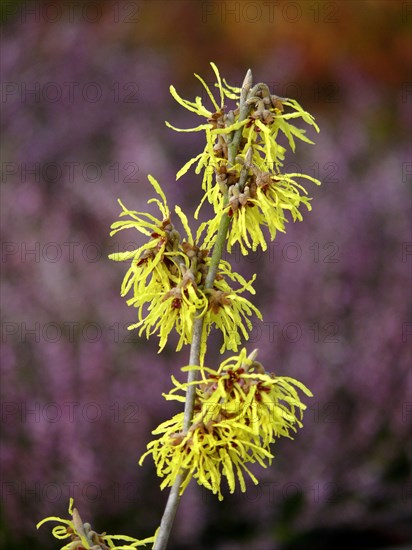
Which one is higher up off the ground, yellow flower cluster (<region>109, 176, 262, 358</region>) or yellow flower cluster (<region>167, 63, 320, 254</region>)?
yellow flower cluster (<region>167, 63, 320, 254</region>)

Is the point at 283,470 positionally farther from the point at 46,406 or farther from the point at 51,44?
the point at 51,44

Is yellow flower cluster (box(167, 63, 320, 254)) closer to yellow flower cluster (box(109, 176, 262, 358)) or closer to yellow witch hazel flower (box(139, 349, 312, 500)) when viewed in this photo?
yellow flower cluster (box(109, 176, 262, 358))

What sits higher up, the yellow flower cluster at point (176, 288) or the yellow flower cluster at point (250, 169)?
the yellow flower cluster at point (250, 169)

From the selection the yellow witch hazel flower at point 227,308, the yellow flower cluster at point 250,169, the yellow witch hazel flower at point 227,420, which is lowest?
the yellow witch hazel flower at point 227,420

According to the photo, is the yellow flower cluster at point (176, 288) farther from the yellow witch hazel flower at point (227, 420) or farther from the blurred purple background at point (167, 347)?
→ the blurred purple background at point (167, 347)

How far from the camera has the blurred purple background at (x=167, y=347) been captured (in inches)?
126

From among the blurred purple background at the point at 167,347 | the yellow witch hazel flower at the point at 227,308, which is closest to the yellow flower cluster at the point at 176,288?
the yellow witch hazel flower at the point at 227,308

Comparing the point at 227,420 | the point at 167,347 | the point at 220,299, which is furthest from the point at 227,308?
the point at 167,347

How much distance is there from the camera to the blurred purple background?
10.5 ft

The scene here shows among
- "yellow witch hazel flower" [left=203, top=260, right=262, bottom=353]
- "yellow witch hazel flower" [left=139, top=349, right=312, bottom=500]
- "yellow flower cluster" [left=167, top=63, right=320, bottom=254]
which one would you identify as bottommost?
Result: "yellow witch hazel flower" [left=139, top=349, right=312, bottom=500]

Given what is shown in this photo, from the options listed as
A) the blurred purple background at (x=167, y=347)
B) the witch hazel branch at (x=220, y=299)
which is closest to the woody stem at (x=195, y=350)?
the witch hazel branch at (x=220, y=299)

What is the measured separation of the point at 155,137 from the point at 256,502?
187 centimetres

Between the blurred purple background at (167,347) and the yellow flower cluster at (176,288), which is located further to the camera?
the blurred purple background at (167,347)

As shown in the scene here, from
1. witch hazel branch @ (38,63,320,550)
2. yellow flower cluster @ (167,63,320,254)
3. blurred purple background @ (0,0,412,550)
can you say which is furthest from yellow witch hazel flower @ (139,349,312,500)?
blurred purple background @ (0,0,412,550)
